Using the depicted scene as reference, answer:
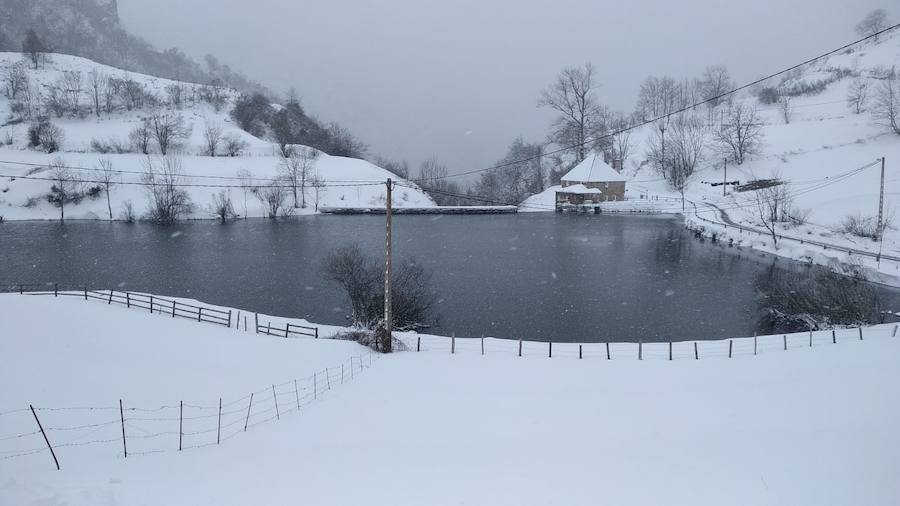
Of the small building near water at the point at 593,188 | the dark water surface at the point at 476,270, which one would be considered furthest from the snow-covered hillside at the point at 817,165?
the dark water surface at the point at 476,270

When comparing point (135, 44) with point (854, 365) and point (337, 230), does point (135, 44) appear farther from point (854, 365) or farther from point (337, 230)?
point (854, 365)

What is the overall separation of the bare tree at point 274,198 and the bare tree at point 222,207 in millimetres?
3876

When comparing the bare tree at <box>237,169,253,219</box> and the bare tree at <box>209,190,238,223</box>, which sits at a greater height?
the bare tree at <box>237,169,253,219</box>

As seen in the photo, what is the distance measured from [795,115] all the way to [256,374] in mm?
95561

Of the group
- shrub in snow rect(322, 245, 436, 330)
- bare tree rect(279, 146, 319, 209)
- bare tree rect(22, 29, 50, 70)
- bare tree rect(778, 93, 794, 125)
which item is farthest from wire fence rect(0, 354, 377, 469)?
bare tree rect(22, 29, 50, 70)

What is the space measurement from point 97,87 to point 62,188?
141 ft

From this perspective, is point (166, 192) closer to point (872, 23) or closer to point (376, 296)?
point (376, 296)

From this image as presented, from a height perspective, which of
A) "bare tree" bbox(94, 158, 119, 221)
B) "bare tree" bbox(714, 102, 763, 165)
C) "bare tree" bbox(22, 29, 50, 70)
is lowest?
"bare tree" bbox(94, 158, 119, 221)

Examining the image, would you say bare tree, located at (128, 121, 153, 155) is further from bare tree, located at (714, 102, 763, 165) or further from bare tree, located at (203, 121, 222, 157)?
bare tree, located at (714, 102, 763, 165)

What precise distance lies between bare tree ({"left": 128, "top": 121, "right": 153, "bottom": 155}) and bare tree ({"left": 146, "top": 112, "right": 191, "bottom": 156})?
3.66 feet

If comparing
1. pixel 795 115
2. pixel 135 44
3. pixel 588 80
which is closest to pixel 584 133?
pixel 588 80

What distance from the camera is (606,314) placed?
2548 centimetres

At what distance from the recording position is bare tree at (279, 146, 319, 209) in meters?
69.5

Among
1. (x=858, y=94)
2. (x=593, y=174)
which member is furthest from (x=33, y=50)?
(x=858, y=94)
